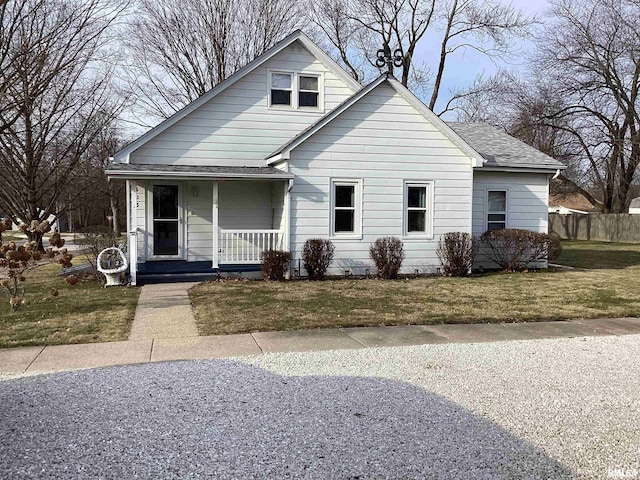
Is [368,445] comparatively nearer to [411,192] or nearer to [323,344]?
[323,344]

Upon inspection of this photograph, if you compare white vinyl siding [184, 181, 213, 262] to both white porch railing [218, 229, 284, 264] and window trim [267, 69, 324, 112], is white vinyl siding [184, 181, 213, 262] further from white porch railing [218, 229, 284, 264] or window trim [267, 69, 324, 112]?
window trim [267, 69, 324, 112]

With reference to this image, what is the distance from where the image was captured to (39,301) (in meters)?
10.4

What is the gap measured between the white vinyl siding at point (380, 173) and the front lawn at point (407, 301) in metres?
1.05

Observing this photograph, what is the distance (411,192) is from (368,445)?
1093 cm

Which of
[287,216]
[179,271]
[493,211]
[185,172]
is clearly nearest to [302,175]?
[287,216]

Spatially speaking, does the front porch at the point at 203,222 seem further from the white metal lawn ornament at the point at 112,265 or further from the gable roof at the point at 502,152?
the gable roof at the point at 502,152

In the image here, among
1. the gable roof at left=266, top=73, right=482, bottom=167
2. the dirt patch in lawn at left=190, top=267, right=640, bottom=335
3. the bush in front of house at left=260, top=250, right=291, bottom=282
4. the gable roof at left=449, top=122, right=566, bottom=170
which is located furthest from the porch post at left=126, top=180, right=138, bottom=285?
the gable roof at left=449, top=122, right=566, bottom=170

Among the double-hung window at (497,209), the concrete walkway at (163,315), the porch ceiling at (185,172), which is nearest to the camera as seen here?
the concrete walkway at (163,315)

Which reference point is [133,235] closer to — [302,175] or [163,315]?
[163,315]

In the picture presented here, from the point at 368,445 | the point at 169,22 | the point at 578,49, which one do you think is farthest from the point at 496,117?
the point at 368,445

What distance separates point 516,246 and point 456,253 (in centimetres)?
204

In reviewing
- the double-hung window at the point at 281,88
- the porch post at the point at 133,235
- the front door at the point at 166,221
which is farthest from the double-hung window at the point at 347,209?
the porch post at the point at 133,235

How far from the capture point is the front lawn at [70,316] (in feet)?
24.0

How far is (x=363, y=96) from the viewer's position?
13430mm
